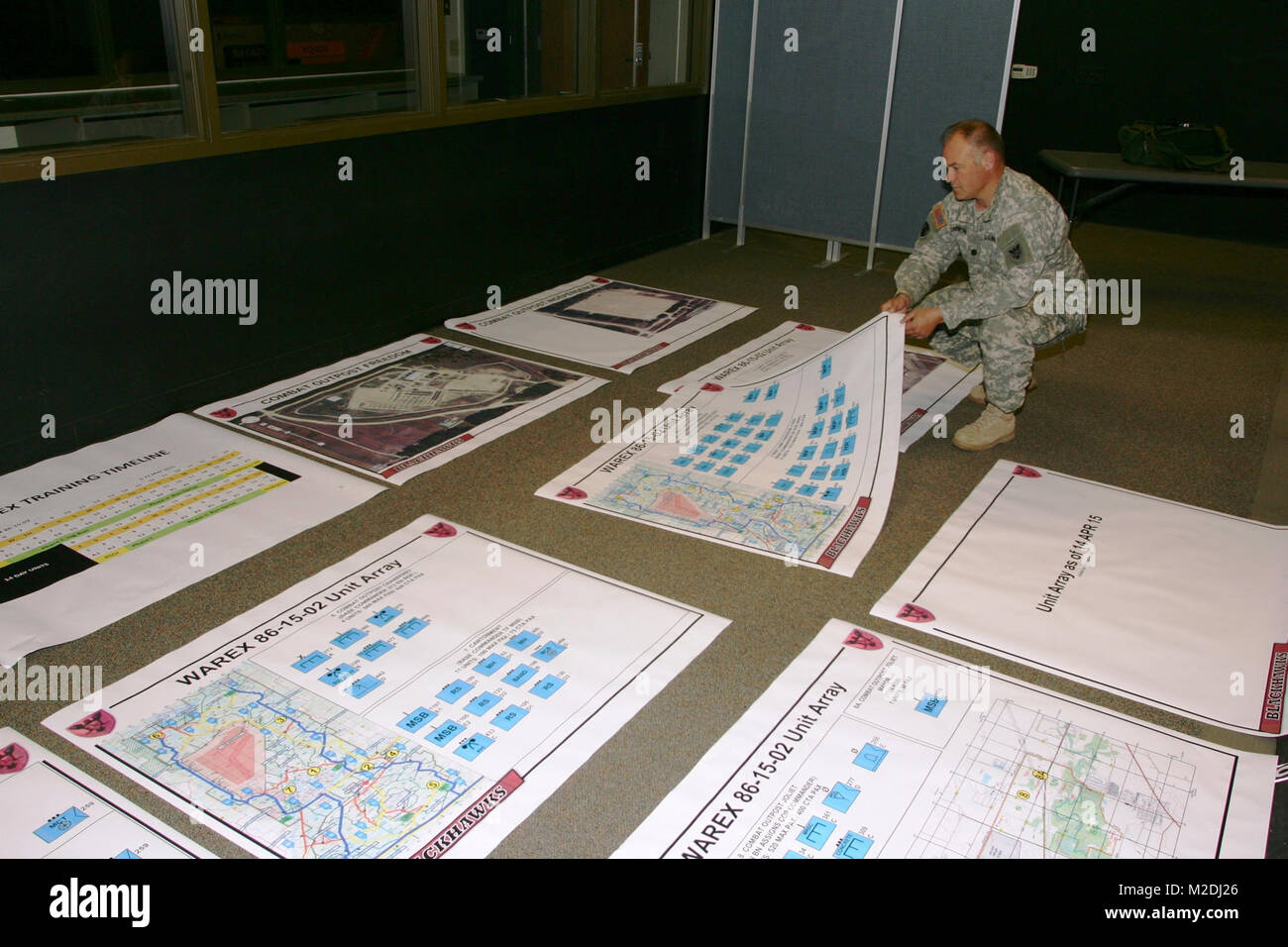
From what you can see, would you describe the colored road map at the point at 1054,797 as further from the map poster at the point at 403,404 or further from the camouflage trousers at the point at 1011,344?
the map poster at the point at 403,404

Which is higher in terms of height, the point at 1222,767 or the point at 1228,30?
the point at 1228,30

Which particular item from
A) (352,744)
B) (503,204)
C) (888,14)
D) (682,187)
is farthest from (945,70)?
(352,744)

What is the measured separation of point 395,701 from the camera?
4.85ft

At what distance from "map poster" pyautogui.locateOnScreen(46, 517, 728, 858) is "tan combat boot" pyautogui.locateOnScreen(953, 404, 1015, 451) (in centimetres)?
103

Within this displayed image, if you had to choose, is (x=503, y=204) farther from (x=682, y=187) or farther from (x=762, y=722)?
(x=762, y=722)

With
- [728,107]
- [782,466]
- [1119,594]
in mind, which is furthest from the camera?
[728,107]

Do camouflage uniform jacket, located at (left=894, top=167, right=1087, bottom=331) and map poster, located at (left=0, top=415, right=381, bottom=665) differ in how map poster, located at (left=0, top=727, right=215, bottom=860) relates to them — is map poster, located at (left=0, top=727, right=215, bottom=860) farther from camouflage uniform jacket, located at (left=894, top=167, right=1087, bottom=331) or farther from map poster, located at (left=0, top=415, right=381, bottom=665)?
camouflage uniform jacket, located at (left=894, top=167, right=1087, bottom=331)

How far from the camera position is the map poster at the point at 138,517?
1.70 metres

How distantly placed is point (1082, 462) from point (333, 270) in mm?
2030

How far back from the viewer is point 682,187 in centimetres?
420

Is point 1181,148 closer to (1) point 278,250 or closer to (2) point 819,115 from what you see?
(2) point 819,115

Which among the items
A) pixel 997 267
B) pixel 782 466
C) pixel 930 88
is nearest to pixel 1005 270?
pixel 997 267

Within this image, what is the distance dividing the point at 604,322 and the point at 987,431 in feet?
4.41

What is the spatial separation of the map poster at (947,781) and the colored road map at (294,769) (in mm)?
311
